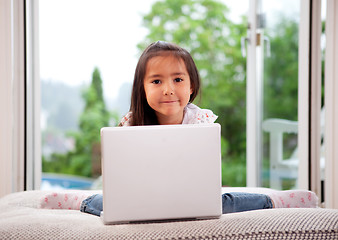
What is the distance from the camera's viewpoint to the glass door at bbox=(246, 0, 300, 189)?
10.6 feet

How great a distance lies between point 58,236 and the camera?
119cm

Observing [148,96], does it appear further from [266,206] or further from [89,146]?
[89,146]

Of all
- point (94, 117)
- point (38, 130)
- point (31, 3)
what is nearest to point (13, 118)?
point (38, 130)

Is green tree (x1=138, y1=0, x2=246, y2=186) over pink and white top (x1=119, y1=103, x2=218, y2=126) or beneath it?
over

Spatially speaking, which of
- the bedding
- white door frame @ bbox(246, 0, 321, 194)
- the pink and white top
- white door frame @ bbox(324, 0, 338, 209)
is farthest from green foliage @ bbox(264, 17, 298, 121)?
the bedding

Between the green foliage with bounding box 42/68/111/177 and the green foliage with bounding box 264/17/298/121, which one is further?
the green foliage with bounding box 42/68/111/177

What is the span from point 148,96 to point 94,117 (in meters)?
3.98

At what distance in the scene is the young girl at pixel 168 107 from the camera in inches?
59.2

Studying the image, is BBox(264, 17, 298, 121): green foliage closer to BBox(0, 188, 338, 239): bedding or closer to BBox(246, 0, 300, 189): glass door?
BBox(246, 0, 300, 189): glass door

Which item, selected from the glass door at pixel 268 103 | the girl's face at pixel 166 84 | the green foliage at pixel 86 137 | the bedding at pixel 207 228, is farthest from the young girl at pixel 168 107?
the green foliage at pixel 86 137

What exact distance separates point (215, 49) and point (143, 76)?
4.22 m

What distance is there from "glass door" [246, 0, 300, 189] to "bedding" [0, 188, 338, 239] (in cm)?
197

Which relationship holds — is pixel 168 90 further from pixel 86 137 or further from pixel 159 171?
pixel 86 137

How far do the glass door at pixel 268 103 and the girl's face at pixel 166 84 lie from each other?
5.09 feet
